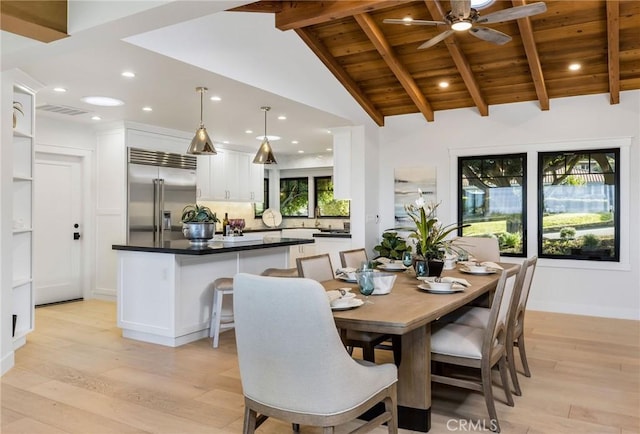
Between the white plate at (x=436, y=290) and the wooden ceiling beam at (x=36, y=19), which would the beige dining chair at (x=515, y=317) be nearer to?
the white plate at (x=436, y=290)

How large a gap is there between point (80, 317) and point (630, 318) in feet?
21.1

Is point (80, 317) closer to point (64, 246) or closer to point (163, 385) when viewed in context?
point (64, 246)

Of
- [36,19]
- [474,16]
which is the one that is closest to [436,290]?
[474,16]

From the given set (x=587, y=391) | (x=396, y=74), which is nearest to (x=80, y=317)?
(x=396, y=74)

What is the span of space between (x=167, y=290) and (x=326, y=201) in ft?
18.4

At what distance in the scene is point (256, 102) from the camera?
5000 mm

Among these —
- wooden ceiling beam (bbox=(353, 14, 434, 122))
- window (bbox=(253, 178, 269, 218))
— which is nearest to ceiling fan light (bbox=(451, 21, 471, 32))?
wooden ceiling beam (bbox=(353, 14, 434, 122))

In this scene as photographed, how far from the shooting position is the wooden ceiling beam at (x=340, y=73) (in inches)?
191

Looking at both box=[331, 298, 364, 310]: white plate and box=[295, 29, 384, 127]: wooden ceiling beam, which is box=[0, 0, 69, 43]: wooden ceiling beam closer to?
box=[331, 298, 364, 310]: white plate

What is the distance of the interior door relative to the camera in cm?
591

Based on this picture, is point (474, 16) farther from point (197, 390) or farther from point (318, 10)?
point (197, 390)

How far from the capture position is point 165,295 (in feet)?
13.7

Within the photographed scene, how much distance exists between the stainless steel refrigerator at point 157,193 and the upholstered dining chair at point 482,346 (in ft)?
15.5

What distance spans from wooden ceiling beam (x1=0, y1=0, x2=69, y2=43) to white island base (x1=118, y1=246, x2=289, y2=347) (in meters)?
2.05
